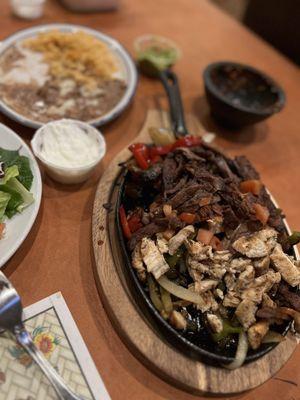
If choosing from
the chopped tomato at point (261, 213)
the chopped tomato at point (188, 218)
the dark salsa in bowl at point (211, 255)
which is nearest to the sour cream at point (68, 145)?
the dark salsa in bowl at point (211, 255)

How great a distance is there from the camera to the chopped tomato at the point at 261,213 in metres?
1.70

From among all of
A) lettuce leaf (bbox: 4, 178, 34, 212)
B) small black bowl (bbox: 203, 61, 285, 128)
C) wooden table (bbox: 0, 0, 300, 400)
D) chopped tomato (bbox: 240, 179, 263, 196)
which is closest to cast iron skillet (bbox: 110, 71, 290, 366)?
wooden table (bbox: 0, 0, 300, 400)

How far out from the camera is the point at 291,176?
95.7 inches

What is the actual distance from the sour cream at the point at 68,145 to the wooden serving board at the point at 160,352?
1.54ft

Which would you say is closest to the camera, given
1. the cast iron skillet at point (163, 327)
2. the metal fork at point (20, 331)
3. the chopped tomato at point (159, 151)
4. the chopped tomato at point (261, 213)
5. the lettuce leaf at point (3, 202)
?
the metal fork at point (20, 331)

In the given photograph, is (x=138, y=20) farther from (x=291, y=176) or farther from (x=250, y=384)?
(x=250, y=384)

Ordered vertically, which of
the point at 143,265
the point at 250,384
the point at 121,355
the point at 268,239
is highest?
the point at 268,239

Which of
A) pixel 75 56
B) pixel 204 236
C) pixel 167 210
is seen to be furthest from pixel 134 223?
pixel 75 56

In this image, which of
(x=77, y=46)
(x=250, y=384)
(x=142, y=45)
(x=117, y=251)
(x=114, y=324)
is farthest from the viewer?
(x=142, y=45)

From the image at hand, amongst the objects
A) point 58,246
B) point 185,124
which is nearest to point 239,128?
point 185,124

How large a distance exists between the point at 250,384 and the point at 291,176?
4.81 ft

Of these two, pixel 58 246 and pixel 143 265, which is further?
pixel 58 246

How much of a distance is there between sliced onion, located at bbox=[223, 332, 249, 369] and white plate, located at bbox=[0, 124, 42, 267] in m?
0.94

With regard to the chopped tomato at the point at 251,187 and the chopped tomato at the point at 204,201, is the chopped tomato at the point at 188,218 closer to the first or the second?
the chopped tomato at the point at 204,201
